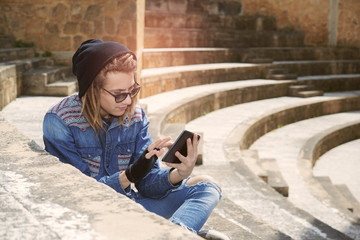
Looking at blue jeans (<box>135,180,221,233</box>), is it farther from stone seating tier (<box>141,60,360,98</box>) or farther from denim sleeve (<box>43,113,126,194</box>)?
stone seating tier (<box>141,60,360,98</box>)

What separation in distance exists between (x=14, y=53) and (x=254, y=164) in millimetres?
→ 3342

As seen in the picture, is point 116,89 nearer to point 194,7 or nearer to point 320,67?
point 194,7

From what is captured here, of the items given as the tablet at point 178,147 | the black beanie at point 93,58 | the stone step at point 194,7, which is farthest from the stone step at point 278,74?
the black beanie at point 93,58

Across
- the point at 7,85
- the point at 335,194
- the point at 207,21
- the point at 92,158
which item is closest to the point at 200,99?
the point at 335,194

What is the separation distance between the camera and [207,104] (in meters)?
7.69

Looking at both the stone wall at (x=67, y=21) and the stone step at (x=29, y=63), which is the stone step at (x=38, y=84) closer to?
the stone step at (x=29, y=63)

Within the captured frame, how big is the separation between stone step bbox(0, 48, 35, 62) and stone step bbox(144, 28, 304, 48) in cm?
313

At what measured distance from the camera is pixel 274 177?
472 cm

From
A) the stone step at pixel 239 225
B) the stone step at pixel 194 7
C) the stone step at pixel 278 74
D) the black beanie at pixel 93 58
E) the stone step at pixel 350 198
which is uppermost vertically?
the stone step at pixel 194 7

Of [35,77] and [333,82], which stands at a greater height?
[35,77]

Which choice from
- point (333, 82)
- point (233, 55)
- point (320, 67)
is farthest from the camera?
point (320, 67)

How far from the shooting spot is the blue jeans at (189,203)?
199 centimetres

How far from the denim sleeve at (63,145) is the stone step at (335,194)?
3.10 metres

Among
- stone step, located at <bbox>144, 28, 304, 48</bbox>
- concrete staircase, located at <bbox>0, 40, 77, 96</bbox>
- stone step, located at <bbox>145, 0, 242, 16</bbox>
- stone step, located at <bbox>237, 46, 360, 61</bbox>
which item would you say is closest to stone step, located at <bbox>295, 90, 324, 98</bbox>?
stone step, located at <bbox>237, 46, 360, 61</bbox>
